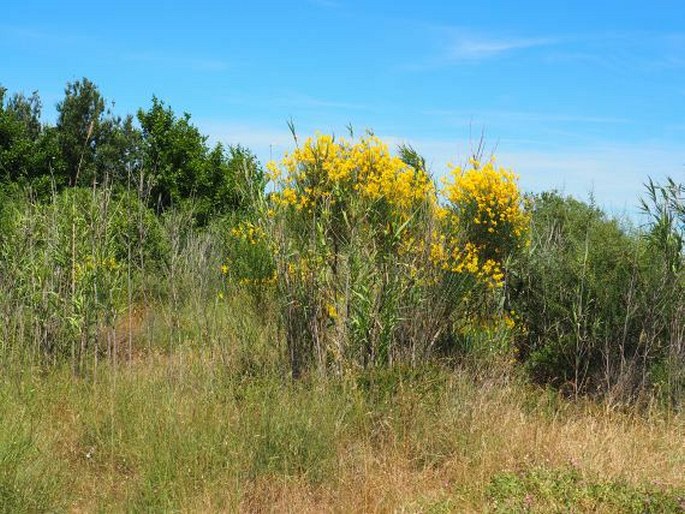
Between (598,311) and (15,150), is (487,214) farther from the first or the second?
(15,150)

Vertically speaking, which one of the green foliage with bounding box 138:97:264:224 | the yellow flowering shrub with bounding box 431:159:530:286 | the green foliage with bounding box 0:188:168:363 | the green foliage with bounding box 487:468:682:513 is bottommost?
the green foliage with bounding box 487:468:682:513

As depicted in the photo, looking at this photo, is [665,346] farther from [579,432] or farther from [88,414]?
[88,414]

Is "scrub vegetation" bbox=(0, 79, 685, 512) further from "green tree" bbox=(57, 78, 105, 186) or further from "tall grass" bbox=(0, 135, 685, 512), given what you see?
"green tree" bbox=(57, 78, 105, 186)

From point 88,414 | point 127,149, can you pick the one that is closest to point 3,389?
point 88,414

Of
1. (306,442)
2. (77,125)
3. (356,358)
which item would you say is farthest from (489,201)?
(77,125)

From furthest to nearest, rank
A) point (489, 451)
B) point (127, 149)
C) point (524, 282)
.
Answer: point (127, 149) → point (524, 282) → point (489, 451)

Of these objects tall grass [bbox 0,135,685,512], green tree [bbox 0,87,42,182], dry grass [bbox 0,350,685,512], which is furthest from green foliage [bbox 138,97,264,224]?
dry grass [bbox 0,350,685,512]

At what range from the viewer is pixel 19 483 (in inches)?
177

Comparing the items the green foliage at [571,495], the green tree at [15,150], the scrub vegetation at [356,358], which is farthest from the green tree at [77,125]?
the green foliage at [571,495]

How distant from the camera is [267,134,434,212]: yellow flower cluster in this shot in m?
7.61

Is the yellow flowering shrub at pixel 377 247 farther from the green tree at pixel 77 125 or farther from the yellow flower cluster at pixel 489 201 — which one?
the green tree at pixel 77 125

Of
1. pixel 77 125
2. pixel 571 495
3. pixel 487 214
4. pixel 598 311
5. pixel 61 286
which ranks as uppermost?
pixel 77 125

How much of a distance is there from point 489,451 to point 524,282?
3.47 m

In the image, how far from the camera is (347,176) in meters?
7.77
